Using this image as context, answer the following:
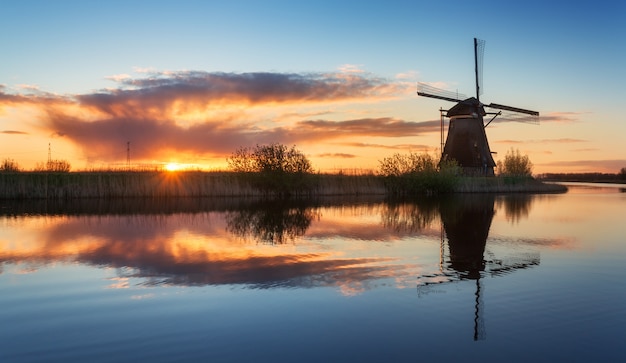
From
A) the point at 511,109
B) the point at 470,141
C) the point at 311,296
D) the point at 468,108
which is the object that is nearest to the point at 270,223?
the point at 311,296

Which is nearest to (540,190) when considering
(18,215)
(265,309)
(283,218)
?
(283,218)

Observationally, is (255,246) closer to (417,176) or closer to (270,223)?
(270,223)

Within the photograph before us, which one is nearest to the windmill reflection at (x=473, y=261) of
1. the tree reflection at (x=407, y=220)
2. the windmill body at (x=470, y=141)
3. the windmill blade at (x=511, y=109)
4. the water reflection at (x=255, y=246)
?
the water reflection at (x=255, y=246)

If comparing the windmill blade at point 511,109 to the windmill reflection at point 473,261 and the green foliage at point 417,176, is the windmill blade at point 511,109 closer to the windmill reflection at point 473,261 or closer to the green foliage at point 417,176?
the green foliage at point 417,176

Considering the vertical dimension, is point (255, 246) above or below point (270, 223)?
below

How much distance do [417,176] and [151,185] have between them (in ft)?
64.3

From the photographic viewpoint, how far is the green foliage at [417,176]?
3816cm

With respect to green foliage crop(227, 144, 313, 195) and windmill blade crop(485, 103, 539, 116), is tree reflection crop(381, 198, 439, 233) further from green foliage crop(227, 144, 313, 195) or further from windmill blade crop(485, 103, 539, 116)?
windmill blade crop(485, 103, 539, 116)

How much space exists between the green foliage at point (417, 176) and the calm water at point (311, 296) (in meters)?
23.6

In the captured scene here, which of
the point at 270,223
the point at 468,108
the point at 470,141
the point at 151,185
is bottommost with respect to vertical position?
the point at 270,223

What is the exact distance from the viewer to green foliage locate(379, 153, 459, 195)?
38156 mm

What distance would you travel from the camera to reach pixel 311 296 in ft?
23.5

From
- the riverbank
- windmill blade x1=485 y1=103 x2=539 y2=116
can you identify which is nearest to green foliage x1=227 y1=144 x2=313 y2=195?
the riverbank

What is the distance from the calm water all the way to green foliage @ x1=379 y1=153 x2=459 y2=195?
77.4 ft
